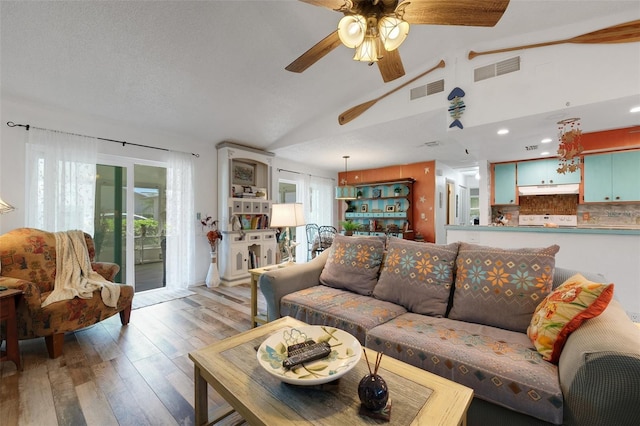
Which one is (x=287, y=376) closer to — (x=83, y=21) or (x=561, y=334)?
(x=561, y=334)

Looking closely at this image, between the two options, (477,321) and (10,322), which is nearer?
(477,321)

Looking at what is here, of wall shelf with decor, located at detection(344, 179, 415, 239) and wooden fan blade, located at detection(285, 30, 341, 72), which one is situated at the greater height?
wooden fan blade, located at detection(285, 30, 341, 72)

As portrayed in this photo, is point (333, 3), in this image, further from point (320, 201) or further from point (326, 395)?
point (320, 201)

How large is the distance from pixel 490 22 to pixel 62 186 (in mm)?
4232

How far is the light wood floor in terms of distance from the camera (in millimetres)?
1560

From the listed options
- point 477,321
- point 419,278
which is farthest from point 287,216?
point 477,321

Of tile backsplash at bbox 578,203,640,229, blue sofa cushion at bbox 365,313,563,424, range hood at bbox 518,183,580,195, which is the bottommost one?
blue sofa cushion at bbox 365,313,563,424

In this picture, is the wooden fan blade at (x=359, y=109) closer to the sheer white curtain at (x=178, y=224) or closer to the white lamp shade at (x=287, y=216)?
the white lamp shade at (x=287, y=216)

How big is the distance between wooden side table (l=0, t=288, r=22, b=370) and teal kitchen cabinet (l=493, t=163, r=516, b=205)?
22.0ft

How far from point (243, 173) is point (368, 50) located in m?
3.76

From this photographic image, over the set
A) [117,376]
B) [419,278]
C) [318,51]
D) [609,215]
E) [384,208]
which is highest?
[318,51]

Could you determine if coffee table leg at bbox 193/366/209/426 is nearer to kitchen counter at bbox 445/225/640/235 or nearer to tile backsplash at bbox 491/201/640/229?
kitchen counter at bbox 445/225/640/235

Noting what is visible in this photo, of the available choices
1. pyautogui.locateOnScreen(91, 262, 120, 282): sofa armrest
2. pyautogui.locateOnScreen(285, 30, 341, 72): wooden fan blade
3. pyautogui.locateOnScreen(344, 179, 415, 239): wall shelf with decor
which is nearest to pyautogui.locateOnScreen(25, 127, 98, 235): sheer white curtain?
pyautogui.locateOnScreen(91, 262, 120, 282): sofa armrest

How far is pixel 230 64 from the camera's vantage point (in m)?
2.96
